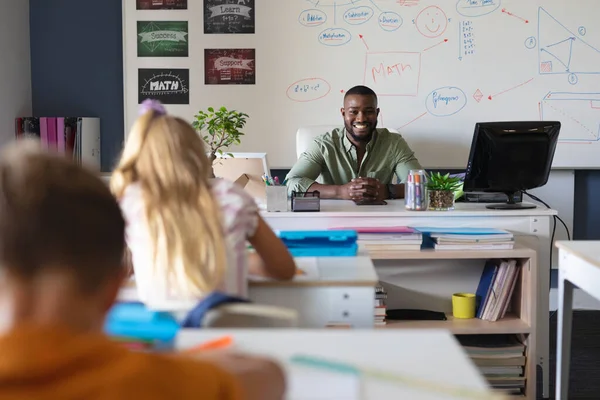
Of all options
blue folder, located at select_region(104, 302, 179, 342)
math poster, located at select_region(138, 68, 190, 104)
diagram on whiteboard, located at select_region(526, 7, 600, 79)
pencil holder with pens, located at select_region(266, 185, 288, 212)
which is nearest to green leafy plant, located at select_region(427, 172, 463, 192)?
pencil holder with pens, located at select_region(266, 185, 288, 212)

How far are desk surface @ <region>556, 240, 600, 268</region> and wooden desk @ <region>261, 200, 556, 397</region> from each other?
60cm

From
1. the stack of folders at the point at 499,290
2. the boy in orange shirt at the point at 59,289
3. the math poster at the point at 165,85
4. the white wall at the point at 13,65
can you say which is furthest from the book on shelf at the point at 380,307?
the white wall at the point at 13,65

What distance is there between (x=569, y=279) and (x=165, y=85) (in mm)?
2801

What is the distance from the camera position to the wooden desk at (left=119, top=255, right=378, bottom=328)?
193 cm

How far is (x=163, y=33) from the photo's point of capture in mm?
4543

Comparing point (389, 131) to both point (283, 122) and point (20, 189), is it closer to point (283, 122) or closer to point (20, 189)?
point (283, 122)

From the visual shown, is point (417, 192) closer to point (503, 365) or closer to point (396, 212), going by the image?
point (396, 212)

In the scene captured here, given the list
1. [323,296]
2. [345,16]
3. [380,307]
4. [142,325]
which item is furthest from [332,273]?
[345,16]

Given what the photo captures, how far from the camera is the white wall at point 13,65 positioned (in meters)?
4.38

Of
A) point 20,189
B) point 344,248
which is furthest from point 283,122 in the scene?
point 20,189

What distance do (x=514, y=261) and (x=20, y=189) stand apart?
8.18 feet

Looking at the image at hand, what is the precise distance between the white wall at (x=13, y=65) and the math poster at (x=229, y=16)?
108cm

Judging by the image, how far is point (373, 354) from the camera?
1.26m

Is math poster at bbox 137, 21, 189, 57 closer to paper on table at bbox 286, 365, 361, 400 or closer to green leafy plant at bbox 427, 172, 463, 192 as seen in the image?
green leafy plant at bbox 427, 172, 463, 192
